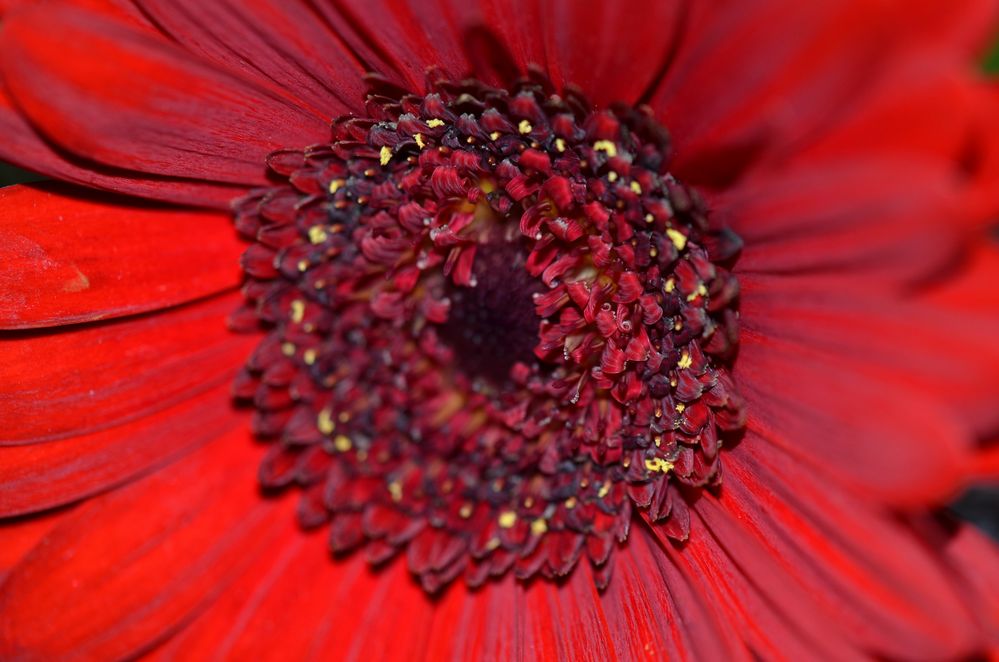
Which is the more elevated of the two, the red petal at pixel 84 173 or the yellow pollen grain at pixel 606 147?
the yellow pollen grain at pixel 606 147

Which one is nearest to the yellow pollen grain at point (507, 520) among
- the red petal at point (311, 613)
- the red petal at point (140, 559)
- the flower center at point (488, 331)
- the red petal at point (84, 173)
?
the flower center at point (488, 331)

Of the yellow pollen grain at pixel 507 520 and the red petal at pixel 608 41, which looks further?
the yellow pollen grain at pixel 507 520

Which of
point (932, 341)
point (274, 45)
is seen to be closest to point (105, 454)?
point (274, 45)

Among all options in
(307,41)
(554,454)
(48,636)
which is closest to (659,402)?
(554,454)

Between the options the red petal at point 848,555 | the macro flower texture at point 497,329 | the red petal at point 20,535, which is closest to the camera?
the macro flower texture at point 497,329

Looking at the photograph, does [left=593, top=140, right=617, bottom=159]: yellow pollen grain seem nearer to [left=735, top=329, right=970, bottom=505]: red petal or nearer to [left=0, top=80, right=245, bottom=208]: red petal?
[left=735, top=329, right=970, bottom=505]: red petal

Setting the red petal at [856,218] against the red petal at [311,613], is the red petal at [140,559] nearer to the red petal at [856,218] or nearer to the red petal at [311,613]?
the red petal at [311,613]

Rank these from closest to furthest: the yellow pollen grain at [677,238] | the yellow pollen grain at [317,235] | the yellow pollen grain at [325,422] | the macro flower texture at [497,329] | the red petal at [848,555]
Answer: the macro flower texture at [497,329], the red petal at [848,555], the yellow pollen grain at [677,238], the yellow pollen grain at [317,235], the yellow pollen grain at [325,422]
